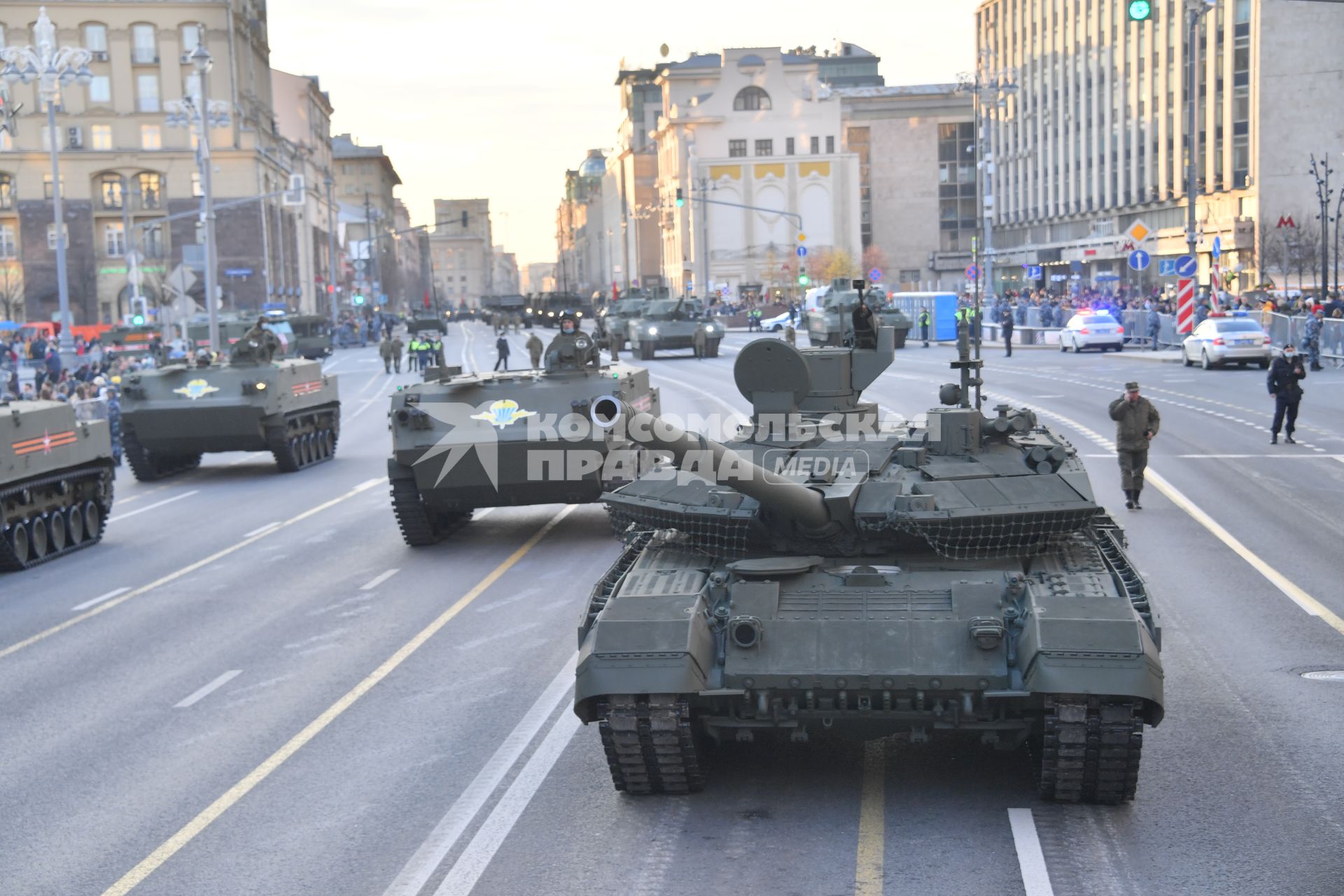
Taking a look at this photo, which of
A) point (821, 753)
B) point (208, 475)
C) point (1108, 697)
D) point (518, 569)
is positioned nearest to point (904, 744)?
point (821, 753)

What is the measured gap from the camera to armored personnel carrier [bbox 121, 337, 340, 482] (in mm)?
25938

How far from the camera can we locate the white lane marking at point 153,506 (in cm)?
2280

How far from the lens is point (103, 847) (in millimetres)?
8570

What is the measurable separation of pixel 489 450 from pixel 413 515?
1133 millimetres

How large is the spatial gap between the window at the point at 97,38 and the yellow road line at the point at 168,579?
242ft

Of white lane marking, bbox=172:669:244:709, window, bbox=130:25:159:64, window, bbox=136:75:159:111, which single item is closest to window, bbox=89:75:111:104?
window, bbox=136:75:159:111

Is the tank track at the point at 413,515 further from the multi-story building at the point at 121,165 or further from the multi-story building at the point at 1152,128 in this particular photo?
the multi-story building at the point at 121,165

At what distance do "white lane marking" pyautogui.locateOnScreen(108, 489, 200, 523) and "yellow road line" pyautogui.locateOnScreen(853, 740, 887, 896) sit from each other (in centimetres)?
1561

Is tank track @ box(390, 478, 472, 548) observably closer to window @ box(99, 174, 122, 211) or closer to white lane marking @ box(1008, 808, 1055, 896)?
white lane marking @ box(1008, 808, 1055, 896)

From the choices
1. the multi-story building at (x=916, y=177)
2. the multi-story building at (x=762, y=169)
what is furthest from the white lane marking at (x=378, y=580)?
the multi-story building at (x=916, y=177)

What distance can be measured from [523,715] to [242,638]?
156 inches

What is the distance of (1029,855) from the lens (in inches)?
309

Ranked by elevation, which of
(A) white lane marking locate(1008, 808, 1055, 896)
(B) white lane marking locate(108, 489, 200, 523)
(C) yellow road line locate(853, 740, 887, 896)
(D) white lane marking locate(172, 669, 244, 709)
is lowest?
(B) white lane marking locate(108, 489, 200, 523)

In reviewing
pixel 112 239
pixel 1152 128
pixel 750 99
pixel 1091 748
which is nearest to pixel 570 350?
pixel 1091 748
